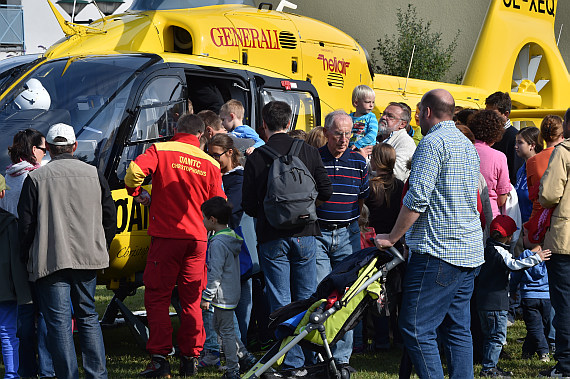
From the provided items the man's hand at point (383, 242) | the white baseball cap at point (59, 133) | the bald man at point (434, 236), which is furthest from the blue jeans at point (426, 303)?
the white baseball cap at point (59, 133)

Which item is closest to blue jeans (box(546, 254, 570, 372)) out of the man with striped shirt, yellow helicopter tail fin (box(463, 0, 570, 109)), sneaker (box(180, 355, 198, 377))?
→ the man with striped shirt

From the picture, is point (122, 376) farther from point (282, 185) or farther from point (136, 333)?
point (282, 185)

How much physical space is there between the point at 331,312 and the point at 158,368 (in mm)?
1861

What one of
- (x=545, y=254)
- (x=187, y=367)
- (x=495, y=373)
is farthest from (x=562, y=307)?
(x=187, y=367)

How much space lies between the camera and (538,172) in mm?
6152

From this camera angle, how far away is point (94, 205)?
5.15 meters

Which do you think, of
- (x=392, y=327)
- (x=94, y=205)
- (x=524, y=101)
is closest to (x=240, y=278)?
(x=94, y=205)

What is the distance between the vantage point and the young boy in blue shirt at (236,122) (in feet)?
21.9

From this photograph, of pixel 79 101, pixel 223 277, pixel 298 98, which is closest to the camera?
pixel 223 277

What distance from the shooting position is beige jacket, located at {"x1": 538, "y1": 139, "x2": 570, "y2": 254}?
18.2 ft

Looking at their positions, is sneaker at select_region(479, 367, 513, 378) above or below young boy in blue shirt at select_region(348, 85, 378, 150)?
below

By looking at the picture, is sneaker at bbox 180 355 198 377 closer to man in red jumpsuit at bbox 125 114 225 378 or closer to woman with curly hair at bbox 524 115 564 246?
man in red jumpsuit at bbox 125 114 225 378

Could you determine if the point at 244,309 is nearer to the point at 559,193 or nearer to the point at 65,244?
the point at 65,244

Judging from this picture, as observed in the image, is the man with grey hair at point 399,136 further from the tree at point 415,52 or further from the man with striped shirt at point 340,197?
the tree at point 415,52
